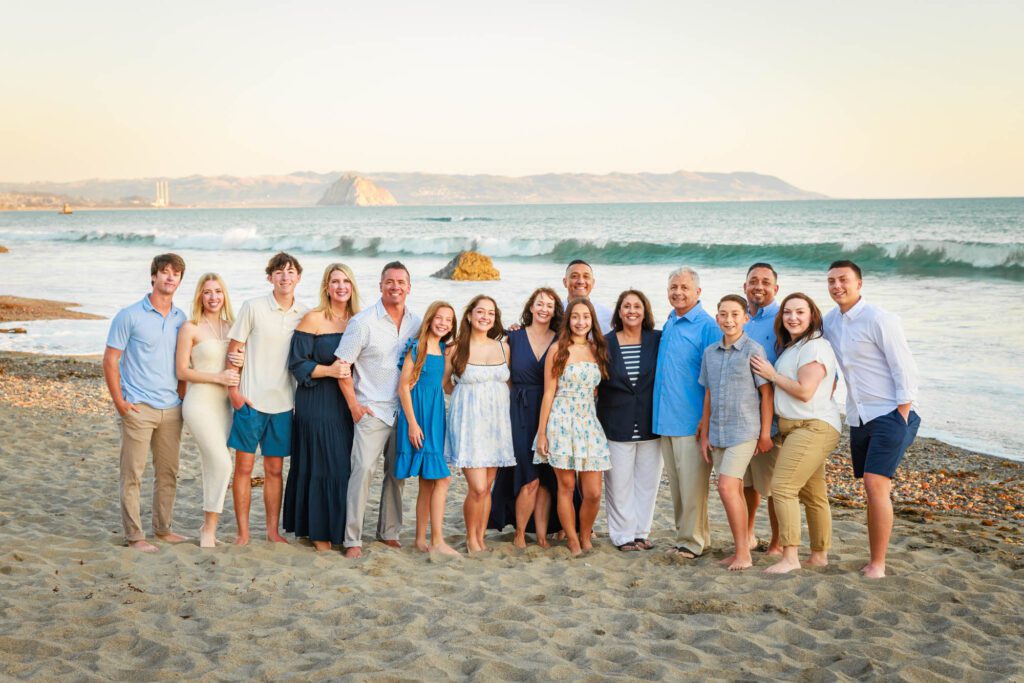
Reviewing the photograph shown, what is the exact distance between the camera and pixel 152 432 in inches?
205

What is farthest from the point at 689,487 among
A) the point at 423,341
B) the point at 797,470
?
the point at 423,341

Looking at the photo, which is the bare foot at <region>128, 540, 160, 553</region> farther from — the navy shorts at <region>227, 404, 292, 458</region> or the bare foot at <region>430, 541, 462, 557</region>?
the bare foot at <region>430, 541, 462, 557</region>

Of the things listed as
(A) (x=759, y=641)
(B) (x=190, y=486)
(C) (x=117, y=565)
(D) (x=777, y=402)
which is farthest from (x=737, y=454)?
(B) (x=190, y=486)

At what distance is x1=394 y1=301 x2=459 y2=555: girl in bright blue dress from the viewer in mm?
5281

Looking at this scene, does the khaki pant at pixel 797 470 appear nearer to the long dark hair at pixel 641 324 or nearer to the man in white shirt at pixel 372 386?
the long dark hair at pixel 641 324

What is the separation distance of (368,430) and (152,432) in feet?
4.18

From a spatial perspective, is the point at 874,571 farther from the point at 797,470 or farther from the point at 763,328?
the point at 763,328

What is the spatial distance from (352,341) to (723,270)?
84.4 ft

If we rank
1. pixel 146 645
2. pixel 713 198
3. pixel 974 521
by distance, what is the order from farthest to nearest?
pixel 713 198 < pixel 974 521 < pixel 146 645

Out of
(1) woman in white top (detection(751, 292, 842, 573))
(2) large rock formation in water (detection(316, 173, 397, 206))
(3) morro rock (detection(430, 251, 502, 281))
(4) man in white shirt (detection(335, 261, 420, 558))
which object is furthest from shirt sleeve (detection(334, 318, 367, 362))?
(2) large rock formation in water (detection(316, 173, 397, 206))

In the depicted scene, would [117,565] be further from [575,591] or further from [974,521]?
[974,521]

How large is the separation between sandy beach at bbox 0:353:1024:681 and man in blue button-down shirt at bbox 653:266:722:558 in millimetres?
385

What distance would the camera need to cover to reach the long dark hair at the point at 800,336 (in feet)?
16.2

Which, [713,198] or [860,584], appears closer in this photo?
[860,584]
